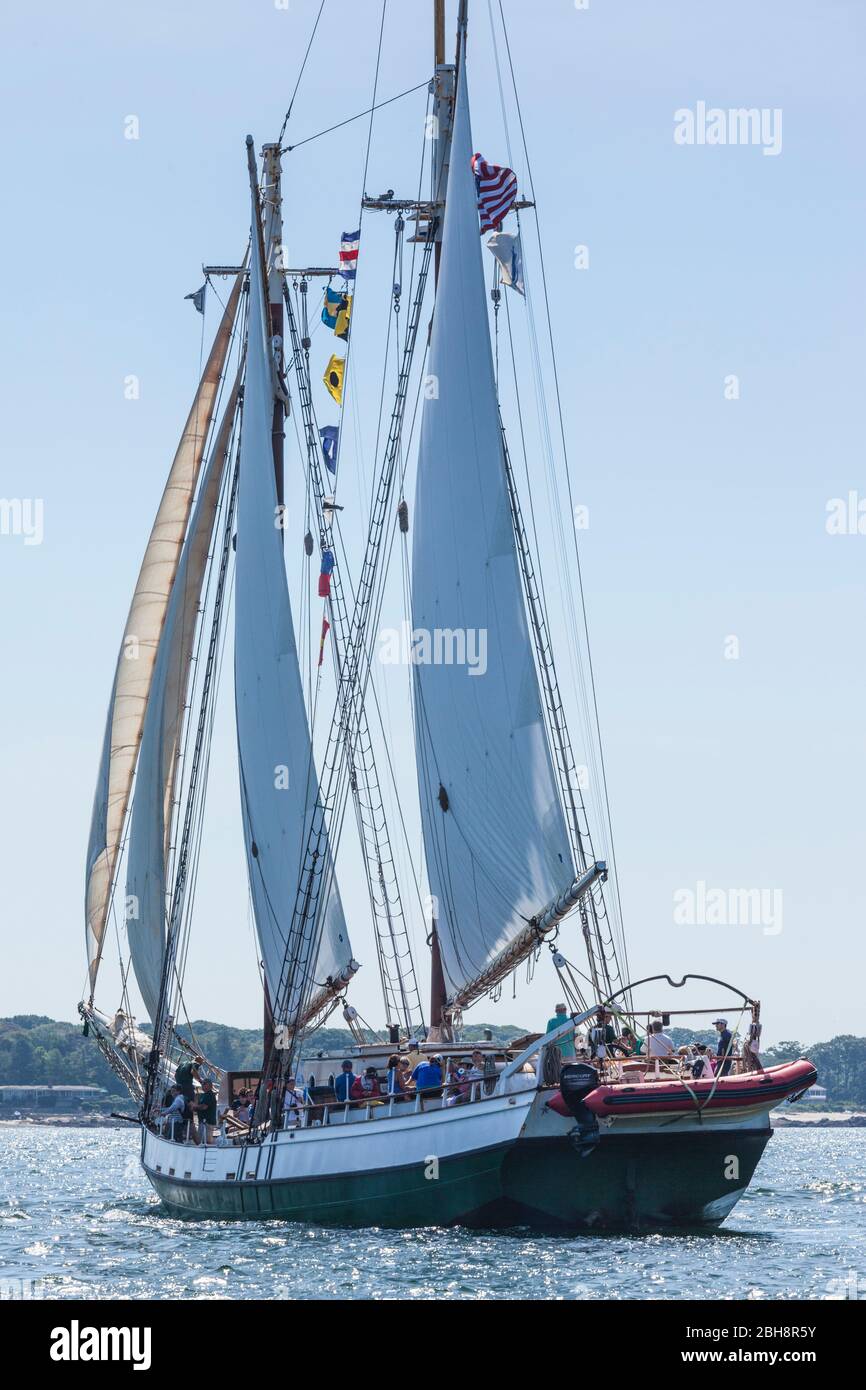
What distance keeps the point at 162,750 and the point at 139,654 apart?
3787mm

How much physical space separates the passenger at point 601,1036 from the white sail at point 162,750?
50.6 feet

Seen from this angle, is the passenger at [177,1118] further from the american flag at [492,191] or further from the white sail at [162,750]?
the american flag at [492,191]

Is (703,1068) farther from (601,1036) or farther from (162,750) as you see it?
(162,750)

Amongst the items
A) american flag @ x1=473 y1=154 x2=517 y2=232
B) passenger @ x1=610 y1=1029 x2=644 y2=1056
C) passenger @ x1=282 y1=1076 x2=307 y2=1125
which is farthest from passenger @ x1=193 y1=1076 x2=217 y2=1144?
american flag @ x1=473 y1=154 x2=517 y2=232

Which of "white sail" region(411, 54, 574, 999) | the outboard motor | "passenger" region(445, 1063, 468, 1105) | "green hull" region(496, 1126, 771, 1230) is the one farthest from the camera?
"white sail" region(411, 54, 574, 999)

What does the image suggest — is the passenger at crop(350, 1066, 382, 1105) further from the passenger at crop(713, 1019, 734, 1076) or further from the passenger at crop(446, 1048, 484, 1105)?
the passenger at crop(713, 1019, 734, 1076)

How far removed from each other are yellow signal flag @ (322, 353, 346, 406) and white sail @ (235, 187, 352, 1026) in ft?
11.2

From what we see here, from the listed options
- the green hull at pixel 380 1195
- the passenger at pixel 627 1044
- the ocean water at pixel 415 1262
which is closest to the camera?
the ocean water at pixel 415 1262

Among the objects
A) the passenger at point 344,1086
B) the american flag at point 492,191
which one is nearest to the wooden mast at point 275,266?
the american flag at point 492,191

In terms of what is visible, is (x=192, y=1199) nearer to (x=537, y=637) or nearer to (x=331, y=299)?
(x=537, y=637)

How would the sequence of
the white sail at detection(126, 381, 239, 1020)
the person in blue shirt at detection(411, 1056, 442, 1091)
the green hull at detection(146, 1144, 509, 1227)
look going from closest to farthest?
the green hull at detection(146, 1144, 509, 1227), the person in blue shirt at detection(411, 1056, 442, 1091), the white sail at detection(126, 381, 239, 1020)

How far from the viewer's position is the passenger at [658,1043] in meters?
31.4

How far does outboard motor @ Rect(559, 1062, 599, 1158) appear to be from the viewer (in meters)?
28.7

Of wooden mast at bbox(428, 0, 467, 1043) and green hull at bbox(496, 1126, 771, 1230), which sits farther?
wooden mast at bbox(428, 0, 467, 1043)
